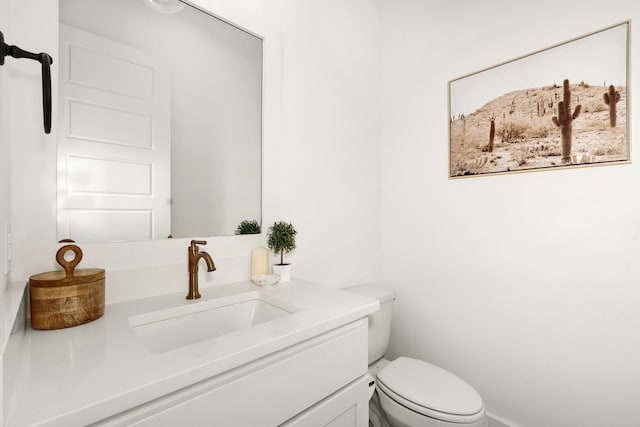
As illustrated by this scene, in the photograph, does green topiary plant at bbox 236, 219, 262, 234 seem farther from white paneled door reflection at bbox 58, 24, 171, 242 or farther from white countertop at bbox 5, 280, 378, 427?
white countertop at bbox 5, 280, 378, 427

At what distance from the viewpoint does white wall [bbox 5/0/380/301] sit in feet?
2.58

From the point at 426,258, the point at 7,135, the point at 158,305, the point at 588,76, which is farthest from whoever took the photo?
the point at 426,258

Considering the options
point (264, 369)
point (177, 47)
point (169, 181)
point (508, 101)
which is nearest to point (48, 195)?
point (169, 181)

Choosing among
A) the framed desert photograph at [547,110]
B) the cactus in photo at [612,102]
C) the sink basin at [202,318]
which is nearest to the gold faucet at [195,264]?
the sink basin at [202,318]

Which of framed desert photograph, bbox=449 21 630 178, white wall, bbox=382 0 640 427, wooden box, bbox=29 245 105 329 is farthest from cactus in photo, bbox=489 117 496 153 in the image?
wooden box, bbox=29 245 105 329

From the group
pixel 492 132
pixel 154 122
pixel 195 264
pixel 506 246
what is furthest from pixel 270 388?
pixel 492 132

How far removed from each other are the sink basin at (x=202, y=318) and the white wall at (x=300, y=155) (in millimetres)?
156

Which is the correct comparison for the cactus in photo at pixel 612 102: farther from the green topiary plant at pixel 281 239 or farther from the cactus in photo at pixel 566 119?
the green topiary plant at pixel 281 239

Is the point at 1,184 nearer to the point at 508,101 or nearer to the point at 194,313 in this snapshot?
the point at 194,313

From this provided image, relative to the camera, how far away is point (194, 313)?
0.92 m

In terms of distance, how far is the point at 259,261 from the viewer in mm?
1224

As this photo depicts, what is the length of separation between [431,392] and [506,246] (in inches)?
29.4

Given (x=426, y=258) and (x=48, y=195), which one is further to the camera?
(x=426, y=258)

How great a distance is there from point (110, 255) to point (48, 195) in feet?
0.76
